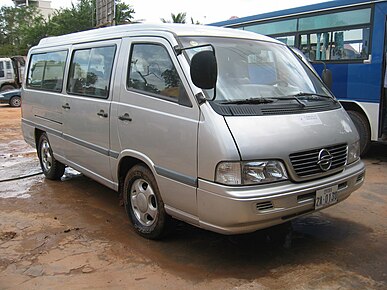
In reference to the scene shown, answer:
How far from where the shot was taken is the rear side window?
5590mm

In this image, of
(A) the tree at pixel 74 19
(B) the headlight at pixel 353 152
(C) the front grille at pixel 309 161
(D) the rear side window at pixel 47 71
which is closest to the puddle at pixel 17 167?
(D) the rear side window at pixel 47 71

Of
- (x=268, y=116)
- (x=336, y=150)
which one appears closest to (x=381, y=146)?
(x=336, y=150)

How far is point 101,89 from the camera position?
4555 mm

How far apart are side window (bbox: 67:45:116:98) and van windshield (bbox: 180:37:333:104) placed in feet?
3.69

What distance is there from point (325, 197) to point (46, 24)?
4355cm

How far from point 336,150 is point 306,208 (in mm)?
→ 618

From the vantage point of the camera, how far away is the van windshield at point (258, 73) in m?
3.63

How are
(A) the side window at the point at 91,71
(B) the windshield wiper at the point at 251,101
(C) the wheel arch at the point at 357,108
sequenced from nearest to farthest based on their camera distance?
1. (B) the windshield wiper at the point at 251,101
2. (A) the side window at the point at 91,71
3. (C) the wheel arch at the point at 357,108

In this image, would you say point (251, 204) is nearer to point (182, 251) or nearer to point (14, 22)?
point (182, 251)

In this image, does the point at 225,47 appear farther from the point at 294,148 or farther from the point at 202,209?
the point at 202,209

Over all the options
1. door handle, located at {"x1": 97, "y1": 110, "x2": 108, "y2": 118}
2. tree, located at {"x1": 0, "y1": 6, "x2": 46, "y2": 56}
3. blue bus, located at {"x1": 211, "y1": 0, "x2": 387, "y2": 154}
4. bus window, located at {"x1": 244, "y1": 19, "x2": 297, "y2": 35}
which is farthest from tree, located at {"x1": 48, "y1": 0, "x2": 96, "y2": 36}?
door handle, located at {"x1": 97, "y1": 110, "x2": 108, "y2": 118}

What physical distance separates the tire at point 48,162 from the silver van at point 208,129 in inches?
49.3

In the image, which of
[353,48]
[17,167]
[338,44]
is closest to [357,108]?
[353,48]

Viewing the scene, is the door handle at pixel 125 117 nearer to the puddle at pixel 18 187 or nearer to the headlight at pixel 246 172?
the headlight at pixel 246 172
